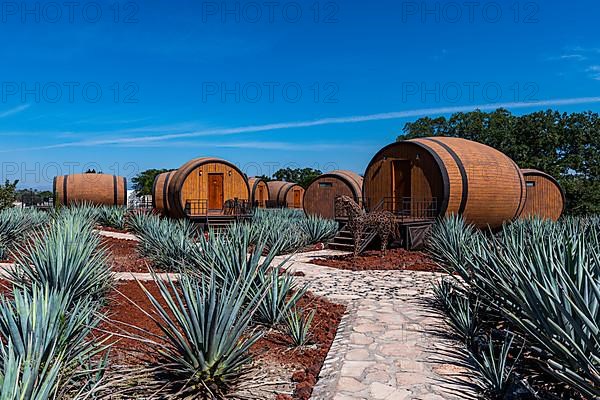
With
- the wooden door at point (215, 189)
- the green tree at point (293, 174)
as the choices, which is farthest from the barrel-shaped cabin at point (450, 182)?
the green tree at point (293, 174)

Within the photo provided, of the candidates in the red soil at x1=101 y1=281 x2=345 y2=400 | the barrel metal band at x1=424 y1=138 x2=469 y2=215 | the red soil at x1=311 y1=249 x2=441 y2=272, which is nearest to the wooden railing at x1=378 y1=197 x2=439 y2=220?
the barrel metal band at x1=424 y1=138 x2=469 y2=215

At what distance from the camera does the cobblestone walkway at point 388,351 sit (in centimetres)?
338

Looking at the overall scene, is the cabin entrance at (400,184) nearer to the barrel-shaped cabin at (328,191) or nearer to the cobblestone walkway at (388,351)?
the barrel-shaped cabin at (328,191)

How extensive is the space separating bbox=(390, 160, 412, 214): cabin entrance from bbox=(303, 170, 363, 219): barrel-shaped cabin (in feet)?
19.9

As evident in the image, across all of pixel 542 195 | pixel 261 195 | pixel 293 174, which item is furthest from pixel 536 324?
pixel 293 174

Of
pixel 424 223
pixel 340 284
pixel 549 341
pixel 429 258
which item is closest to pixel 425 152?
pixel 424 223

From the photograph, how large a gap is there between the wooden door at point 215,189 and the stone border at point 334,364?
1290 centimetres

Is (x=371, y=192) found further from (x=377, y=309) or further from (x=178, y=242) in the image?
(x=377, y=309)

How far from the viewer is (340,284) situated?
7.58 metres

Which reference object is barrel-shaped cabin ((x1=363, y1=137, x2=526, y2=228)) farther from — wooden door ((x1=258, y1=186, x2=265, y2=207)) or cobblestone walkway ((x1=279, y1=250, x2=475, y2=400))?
wooden door ((x1=258, y1=186, x2=265, y2=207))

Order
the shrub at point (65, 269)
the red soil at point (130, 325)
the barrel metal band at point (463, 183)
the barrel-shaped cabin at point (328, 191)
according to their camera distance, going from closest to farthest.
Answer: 1. the red soil at point (130, 325)
2. the shrub at point (65, 269)
3. the barrel metal band at point (463, 183)
4. the barrel-shaped cabin at point (328, 191)

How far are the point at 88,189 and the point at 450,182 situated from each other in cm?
1728

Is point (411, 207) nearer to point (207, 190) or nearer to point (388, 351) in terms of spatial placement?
point (207, 190)

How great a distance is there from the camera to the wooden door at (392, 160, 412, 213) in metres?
13.1
